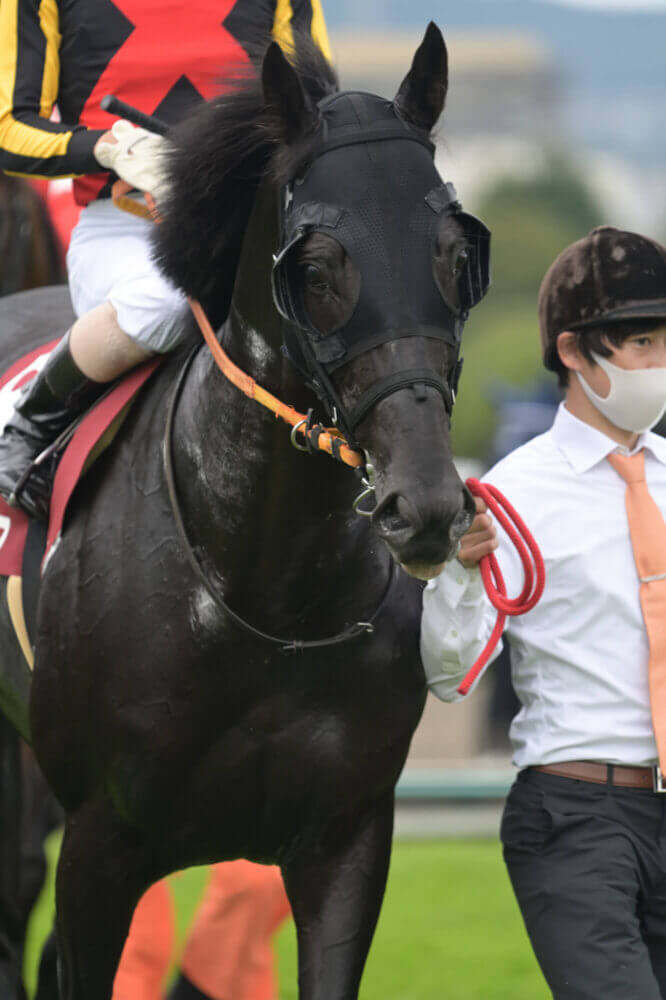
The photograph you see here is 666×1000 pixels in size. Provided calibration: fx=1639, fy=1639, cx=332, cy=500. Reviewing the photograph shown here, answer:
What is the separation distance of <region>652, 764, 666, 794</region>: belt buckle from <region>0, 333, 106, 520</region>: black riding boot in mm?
1439

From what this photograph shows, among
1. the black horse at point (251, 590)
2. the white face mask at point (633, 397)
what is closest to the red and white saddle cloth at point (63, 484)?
the black horse at point (251, 590)

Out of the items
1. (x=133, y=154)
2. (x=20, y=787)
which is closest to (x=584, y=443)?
(x=133, y=154)

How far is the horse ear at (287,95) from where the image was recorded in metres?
2.83

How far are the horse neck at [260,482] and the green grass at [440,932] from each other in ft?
8.93

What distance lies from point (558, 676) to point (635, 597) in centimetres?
22

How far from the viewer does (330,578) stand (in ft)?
10.4

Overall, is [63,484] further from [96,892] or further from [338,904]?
[338,904]

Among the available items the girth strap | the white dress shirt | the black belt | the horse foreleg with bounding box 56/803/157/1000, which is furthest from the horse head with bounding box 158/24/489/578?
the horse foreleg with bounding box 56/803/157/1000

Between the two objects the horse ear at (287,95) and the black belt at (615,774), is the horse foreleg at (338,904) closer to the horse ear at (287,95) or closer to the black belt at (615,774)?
the black belt at (615,774)

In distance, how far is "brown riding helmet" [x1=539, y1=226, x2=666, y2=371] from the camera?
133 inches

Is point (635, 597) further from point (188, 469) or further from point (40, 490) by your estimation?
point (40, 490)

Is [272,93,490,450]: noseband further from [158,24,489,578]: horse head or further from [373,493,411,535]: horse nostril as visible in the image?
[373,493,411,535]: horse nostril

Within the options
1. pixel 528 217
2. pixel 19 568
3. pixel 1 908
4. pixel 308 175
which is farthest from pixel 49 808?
pixel 528 217

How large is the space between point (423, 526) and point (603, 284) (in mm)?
1139
